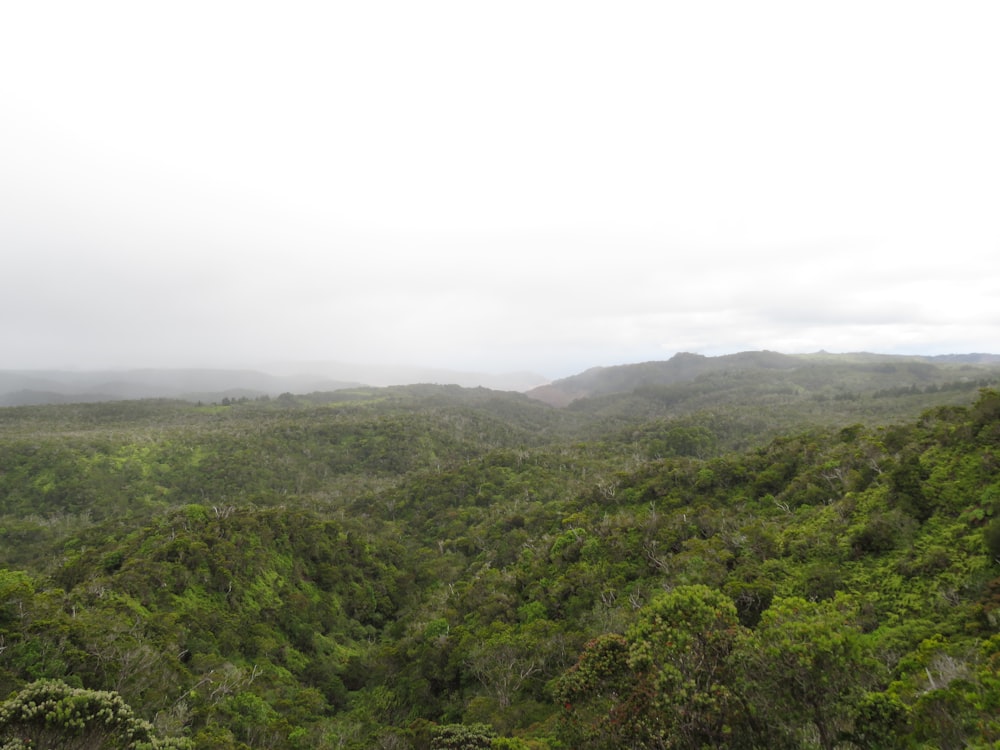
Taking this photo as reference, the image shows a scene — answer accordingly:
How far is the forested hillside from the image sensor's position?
12.2m

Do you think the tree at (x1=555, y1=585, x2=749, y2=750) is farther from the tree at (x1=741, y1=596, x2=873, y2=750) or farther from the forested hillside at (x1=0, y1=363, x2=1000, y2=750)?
the tree at (x1=741, y1=596, x2=873, y2=750)

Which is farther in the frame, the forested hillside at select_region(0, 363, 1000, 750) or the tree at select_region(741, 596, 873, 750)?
the forested hillside at select_region(0, 363, 1000, 750)

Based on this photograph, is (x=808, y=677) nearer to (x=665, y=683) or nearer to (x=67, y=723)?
(x=665, y=683)

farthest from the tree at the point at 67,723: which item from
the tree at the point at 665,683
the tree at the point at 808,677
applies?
the tree at the point at 808,677

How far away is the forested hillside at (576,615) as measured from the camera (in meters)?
12.2

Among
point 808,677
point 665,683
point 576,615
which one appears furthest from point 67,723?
point 576,615

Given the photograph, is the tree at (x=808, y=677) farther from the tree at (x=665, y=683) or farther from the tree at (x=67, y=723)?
the tree at (x=67, y=723)

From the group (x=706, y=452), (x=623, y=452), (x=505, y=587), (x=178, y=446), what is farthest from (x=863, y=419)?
(x=178, y=446)

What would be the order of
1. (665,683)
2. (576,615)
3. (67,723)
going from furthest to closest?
(576,615)
(665,683)
(67,723)

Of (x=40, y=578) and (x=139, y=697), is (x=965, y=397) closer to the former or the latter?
(x=139, y=697)

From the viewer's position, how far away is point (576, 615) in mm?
33094

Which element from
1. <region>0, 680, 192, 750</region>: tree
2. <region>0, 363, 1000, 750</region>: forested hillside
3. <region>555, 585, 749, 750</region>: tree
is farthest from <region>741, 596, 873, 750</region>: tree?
<region>0, 680, 192, 750</region>: tree

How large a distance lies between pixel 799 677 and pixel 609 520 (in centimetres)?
3259

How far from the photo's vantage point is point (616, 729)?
536 inches
